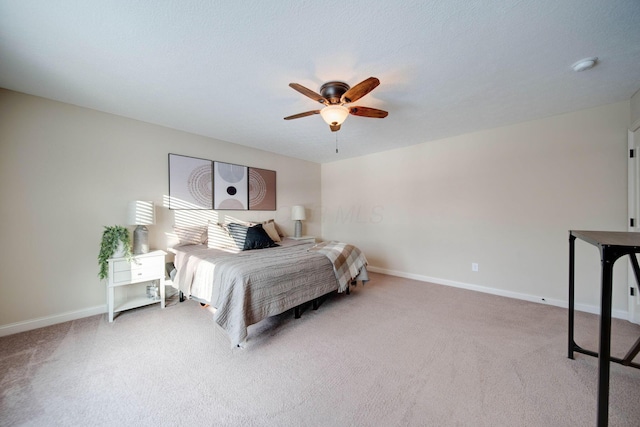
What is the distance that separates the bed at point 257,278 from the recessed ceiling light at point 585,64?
Result: 2.68m

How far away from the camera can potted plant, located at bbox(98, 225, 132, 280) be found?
2484 millimetres

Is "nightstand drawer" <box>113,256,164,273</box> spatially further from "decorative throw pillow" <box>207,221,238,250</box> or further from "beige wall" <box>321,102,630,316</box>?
"beige wall" <box>321,102,630,316</box>

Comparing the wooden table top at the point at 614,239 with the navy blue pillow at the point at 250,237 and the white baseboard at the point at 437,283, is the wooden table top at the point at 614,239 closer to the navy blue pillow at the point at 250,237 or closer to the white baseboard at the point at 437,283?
the white baseboard at the point at 437,283

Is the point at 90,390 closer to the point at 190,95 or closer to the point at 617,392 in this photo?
the point at 190,95

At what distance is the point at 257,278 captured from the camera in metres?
2.06

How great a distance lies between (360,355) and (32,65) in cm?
354

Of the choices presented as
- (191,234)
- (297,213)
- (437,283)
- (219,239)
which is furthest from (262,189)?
(437,283)

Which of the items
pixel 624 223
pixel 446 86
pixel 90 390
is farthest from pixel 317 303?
pixel 624 223

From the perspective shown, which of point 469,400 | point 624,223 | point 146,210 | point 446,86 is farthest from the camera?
point 146,210

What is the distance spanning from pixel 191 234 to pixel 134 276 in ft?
2.90

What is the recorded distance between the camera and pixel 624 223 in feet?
8.16

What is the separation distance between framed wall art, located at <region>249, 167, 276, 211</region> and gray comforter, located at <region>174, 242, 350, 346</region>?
1399 millimetres

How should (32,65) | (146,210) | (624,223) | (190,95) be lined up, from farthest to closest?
(146,210) → (624,223) → (190,95) → (32,65)

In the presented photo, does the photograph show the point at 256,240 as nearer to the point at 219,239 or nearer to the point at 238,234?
the point at 238,234
